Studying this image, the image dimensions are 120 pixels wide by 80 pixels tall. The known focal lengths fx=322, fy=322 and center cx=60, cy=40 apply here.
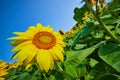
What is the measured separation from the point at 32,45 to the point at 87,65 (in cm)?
39

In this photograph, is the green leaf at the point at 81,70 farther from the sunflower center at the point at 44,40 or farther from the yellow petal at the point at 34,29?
the yellow petal at the point at 34,29

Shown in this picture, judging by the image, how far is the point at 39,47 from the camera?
1.76 m

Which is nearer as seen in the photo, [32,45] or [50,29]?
[32,45]

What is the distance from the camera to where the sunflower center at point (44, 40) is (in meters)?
1.77

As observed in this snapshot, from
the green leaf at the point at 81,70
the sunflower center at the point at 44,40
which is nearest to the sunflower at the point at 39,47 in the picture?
the sunflower center at the point at 44,40

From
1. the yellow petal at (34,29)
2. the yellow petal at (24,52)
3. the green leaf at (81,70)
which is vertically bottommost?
the green leaf at (81,70)

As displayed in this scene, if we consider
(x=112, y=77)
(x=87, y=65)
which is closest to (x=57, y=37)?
(x=87, y=65)

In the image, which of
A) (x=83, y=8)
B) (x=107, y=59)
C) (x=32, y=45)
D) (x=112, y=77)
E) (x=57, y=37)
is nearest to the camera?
(x=107, y=59)

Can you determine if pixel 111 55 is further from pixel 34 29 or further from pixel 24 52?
pixel 34 29

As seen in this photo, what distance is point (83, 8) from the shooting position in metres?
1.68

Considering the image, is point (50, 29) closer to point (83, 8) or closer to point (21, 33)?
point (21, 33)

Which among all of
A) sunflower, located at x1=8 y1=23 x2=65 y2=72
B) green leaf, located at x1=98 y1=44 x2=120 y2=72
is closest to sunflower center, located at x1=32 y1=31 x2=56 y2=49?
sunflower, located at x1=8 y1=23 x2=65 y2=72

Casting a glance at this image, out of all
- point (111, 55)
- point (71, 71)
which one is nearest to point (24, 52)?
point (71, 71)

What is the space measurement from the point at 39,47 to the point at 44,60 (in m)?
0.13
